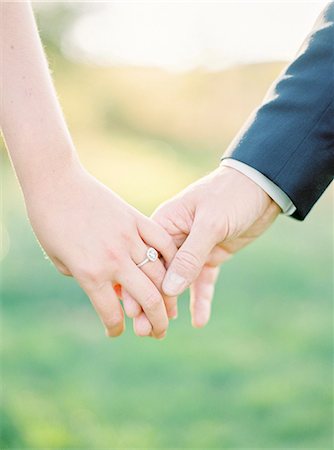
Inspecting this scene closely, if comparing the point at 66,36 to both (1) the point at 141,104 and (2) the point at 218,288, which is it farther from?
(2) the point at 218,288

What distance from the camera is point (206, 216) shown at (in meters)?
2.67

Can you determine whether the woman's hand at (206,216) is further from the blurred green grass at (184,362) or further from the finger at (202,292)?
the blurred green grass at (184,362)

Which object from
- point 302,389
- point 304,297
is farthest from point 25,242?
point 302,389

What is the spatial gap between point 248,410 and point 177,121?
13.1m

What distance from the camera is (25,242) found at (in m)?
7.93

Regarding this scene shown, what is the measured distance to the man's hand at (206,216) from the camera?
2.66 metres

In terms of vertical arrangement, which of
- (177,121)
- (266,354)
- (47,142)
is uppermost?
(47,142)

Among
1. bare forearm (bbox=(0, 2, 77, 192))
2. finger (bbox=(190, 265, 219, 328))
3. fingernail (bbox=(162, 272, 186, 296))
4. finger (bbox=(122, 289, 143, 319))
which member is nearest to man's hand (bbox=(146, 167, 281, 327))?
fingernail (bbox=(162, 272, 186, 296))

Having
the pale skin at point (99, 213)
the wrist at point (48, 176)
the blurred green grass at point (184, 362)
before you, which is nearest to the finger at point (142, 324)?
the pale skin at point (99, 213)

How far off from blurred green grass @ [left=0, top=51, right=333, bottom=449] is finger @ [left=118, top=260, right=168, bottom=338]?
5.39 ft

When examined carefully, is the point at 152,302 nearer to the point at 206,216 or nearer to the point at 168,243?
the point at 168,243

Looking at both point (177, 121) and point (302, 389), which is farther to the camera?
point (177, 121)

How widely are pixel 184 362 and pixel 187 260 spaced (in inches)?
104

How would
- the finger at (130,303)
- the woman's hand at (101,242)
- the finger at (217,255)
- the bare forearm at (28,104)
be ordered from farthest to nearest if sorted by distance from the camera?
the finger at (217,255)
the finger at (130,303)
the woman's hand at (101,242)
the bare forearm at (28,104)
